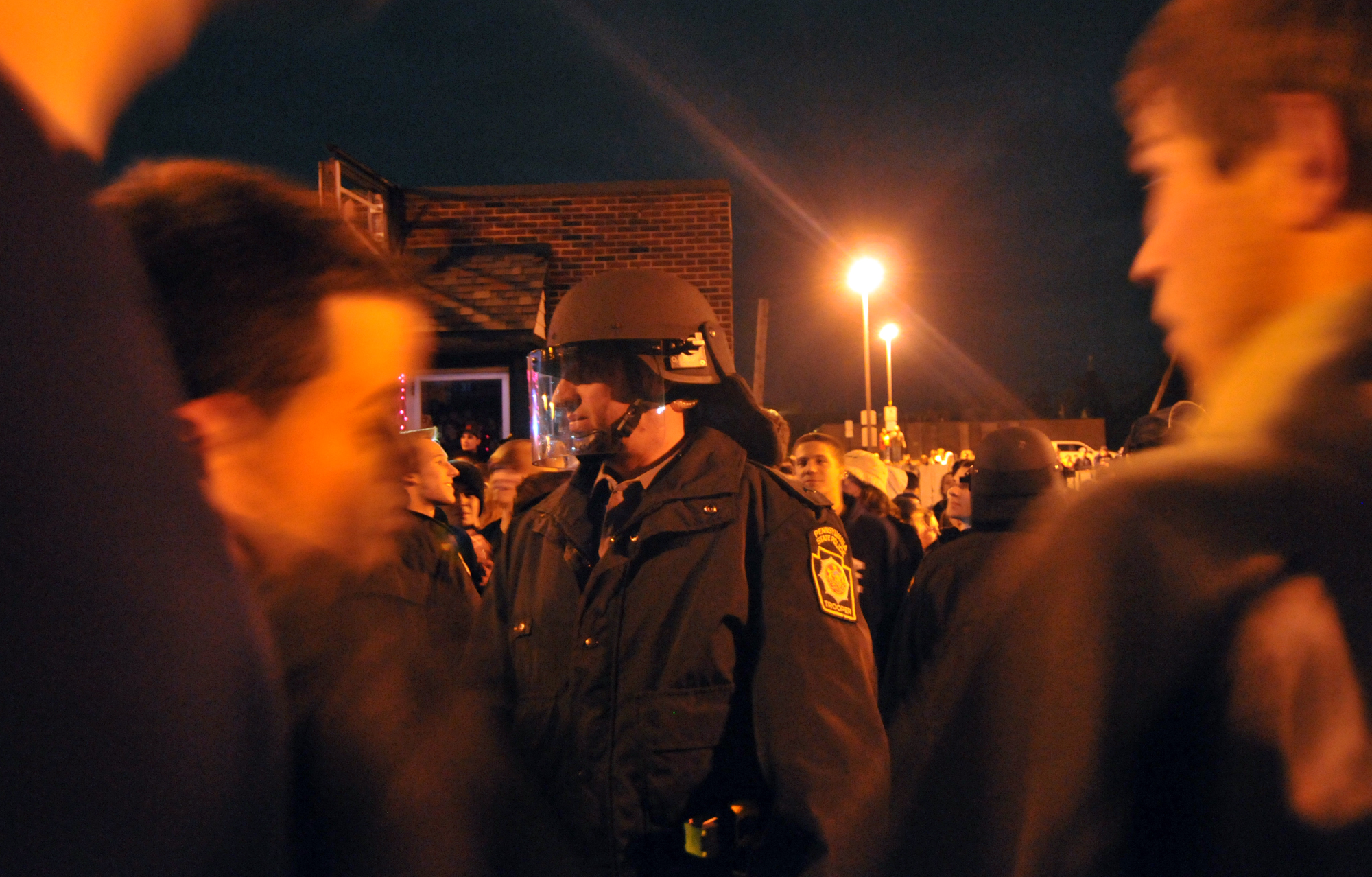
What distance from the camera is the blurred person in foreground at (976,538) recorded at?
11.8ft

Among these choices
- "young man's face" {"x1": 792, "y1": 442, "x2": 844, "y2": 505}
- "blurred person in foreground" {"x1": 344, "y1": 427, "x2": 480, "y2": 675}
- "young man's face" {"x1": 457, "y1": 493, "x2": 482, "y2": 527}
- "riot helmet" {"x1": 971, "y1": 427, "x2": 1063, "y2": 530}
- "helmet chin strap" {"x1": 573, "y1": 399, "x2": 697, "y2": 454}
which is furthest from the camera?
"young man's face" {"x1": 457, "y1": 493, "x2": 482, "y2": 527}

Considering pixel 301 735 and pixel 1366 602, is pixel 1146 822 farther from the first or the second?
pixel 301 735

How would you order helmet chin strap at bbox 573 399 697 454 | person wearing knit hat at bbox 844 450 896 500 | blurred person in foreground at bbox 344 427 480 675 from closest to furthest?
1. blurred person in foreground at bbox 344 427 480 675
2. helmet chin strap at bbox 573 399 697 454
3. person wearing knit hat at bbox 844 450 896 500

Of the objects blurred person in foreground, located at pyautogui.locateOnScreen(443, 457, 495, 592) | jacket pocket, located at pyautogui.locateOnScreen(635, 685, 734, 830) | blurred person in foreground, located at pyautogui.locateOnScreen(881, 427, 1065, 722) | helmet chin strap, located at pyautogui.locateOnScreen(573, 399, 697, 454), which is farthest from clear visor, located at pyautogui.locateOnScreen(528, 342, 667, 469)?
blurred person in foreground, located at pyautogui.locateOnScreen(443, 457, 495, 592)

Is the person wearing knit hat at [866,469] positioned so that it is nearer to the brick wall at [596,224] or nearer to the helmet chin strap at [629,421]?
the brick wall at [596,224]

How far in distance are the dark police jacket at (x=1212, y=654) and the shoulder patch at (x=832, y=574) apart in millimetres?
1618

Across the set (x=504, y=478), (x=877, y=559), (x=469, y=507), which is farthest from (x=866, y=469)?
(x=469, y=507)

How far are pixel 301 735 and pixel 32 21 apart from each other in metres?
0.83

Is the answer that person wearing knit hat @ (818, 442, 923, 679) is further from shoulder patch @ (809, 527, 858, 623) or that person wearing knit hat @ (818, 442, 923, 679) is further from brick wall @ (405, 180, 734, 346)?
brick wall @ (405, 180, 734, 346)

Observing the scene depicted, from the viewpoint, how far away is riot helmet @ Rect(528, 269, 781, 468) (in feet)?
10.2

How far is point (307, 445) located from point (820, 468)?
5955mm

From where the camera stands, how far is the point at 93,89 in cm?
62

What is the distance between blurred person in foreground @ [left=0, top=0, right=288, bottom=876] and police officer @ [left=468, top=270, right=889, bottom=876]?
1.54 m

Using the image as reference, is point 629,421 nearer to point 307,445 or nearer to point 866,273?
point 307,445
